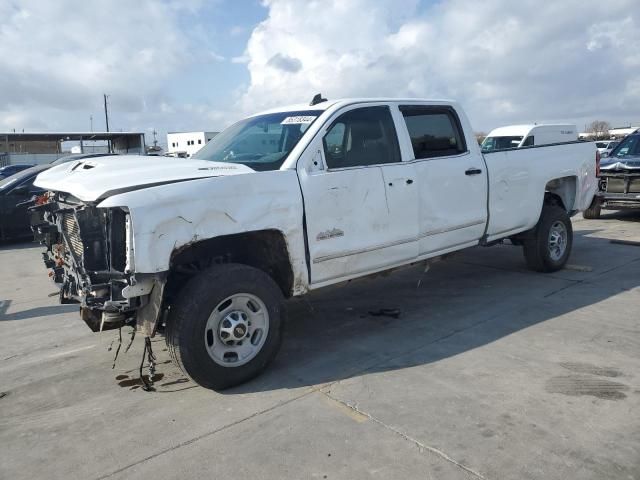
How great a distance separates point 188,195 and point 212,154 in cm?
154

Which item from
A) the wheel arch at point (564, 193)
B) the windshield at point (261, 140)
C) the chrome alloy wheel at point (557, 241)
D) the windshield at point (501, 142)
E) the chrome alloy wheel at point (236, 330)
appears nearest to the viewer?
the chrome alloy wheel at point (236, 330)

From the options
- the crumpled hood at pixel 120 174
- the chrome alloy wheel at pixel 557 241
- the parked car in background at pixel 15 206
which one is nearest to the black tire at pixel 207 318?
the crumpled hood at pixel 120 174

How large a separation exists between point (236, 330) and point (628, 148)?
11.0 m

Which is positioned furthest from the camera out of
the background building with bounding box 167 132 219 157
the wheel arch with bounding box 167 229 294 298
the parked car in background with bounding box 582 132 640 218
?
the background building with bounding box 167 132 219 157

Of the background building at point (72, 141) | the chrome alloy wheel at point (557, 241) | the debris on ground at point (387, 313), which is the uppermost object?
the background building at point (72, 141)

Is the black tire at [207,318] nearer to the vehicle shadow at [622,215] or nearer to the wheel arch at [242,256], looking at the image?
the wheel arch at [242,256]

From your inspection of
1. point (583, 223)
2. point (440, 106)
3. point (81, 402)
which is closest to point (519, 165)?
point (440, 106)

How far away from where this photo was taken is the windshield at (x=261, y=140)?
4.33m

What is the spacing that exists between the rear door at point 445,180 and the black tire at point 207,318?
182cm

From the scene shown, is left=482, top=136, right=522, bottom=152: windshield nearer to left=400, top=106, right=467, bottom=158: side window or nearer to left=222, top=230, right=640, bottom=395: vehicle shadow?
left=222, top=230, right=640, bottom=395: vehicle shadow

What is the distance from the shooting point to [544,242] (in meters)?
6.51

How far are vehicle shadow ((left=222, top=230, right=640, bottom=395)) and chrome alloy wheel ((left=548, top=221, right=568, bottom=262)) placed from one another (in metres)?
0.25

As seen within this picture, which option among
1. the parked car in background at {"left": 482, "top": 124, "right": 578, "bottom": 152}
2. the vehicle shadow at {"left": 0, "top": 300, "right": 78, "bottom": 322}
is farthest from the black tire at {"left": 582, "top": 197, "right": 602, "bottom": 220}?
the vehicle shadow at {"left": 0, "top": 300, "right": 78, "bottom": 322}

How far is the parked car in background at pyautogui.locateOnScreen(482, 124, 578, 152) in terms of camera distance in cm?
1634
